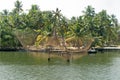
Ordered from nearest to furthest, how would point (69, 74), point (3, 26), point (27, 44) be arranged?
point (69, 74), point (27, 44), point (3, 26)

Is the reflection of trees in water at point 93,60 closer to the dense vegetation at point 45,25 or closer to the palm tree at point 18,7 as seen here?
the dense vegetation at point 45,25

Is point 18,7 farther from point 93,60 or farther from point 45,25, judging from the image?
point 93,60

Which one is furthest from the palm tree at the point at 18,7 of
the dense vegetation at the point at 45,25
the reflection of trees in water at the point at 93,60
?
the reflection of trees in water at the point at 93,60

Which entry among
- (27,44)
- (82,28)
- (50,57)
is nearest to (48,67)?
(27,44)

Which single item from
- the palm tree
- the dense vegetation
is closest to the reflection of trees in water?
the dense vegetation

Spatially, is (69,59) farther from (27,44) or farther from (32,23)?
(32,23)

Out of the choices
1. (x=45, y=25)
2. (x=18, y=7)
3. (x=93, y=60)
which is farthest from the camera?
(x=18, y=7)

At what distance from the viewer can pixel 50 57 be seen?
4434cm

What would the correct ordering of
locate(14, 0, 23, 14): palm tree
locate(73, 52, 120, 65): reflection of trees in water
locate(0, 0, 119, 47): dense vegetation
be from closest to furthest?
locate(73, 52, 120, 65): reflection of trees in water
locate(0, 0, 119, 47): dense vegetation
locate(14, 0, 23, 14): palm tree

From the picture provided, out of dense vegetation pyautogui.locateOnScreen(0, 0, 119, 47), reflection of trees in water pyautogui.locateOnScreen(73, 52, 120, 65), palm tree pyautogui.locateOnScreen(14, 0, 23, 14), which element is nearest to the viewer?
reflection of trees in water pyautogui.locateOnScreen(73, 52, 120, 65)

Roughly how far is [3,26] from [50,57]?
2648 cm

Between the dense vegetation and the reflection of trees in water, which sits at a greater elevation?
the dense vegetation

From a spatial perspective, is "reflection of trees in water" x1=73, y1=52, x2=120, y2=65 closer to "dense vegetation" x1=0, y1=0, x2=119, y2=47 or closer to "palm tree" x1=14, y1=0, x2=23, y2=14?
"dense vegetation" x1=0, y1=0, x2=119, y2=47

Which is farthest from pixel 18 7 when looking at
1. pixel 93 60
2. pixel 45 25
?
pixel 93 60
